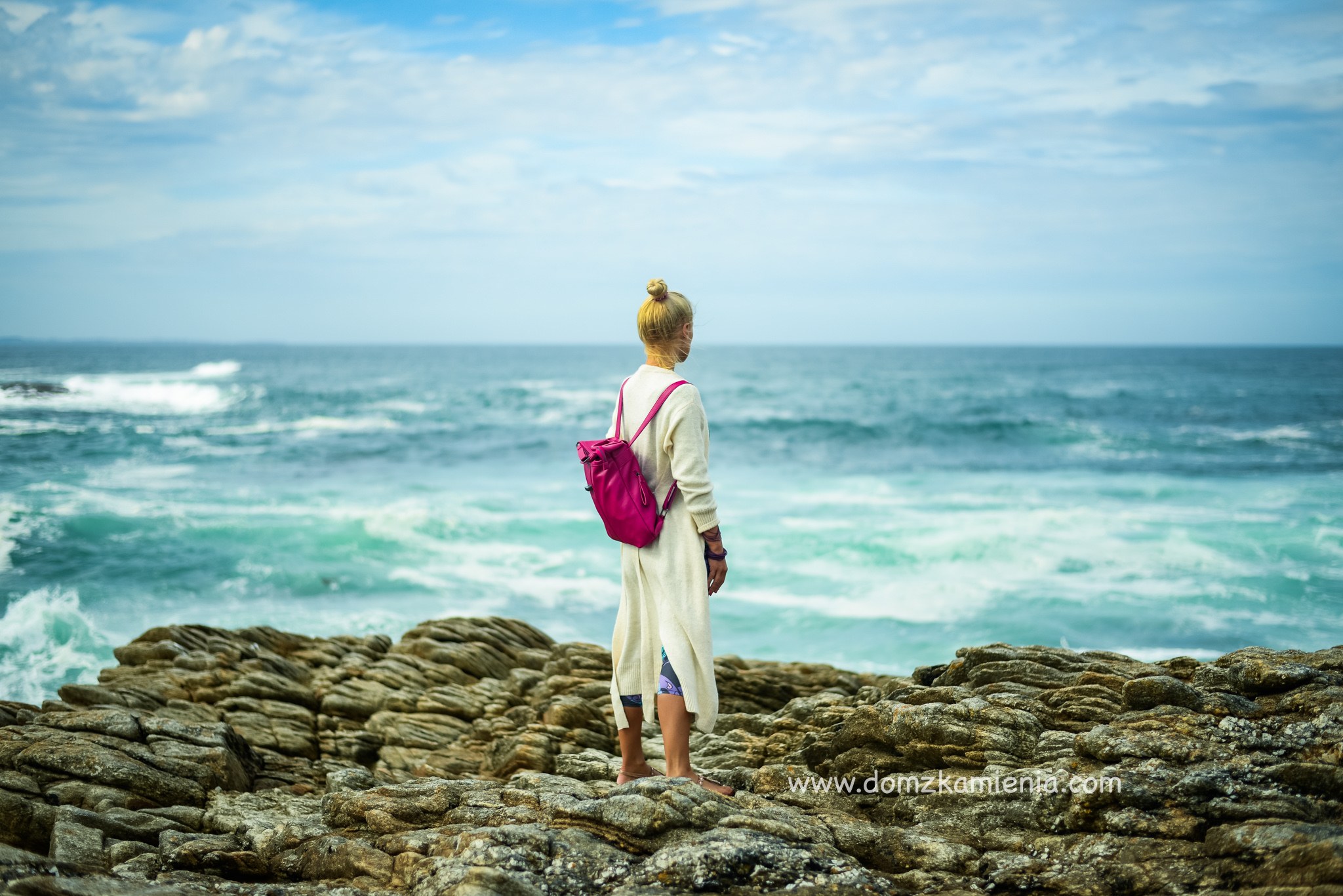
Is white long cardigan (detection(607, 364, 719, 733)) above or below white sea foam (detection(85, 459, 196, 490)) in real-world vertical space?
above

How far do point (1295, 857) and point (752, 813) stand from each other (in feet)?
5.84

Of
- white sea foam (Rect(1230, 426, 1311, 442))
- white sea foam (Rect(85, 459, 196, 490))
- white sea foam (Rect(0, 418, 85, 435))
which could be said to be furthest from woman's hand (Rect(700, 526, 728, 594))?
white sea foam (Rect(1230, 426, 1311, 442))

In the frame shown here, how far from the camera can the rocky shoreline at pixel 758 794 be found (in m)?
2.95

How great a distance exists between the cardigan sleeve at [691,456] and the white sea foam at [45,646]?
8.12m

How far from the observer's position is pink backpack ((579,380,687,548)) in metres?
3.74

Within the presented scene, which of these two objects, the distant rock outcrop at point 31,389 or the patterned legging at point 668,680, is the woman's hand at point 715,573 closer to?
the patterned legging at point 668,680

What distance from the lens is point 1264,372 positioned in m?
73.2

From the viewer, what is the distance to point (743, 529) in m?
16.4

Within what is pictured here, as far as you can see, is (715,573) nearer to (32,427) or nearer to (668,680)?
(668,680)

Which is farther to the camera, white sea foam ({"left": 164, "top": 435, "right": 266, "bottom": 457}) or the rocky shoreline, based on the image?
white sea foam ({"left": 164, "top": 435, "right": 266, "bottom": 457})

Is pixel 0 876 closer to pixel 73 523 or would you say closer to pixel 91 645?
pixel 91 645

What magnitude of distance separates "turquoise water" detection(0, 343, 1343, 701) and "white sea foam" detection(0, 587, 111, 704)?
44mm

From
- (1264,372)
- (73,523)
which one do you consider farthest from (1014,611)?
(1264,372)

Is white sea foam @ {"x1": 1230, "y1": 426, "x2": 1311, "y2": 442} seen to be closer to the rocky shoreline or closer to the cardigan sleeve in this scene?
the rocky shoreline
